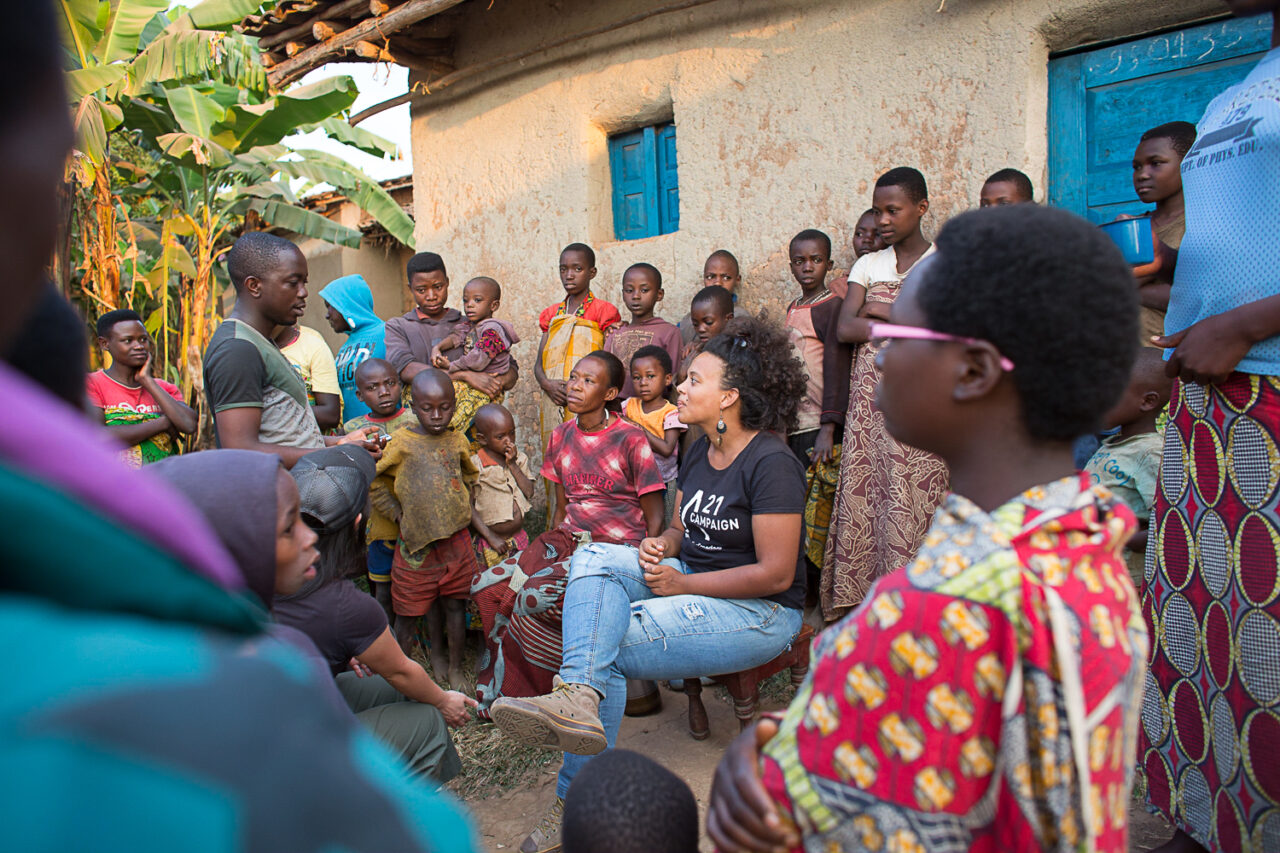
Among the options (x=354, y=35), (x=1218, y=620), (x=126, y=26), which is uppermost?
(x=126, y=26)

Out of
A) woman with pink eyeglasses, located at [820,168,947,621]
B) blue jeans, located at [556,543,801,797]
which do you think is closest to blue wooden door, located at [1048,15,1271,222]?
woman with pink eyeglasses, located at [820,168,947,621]

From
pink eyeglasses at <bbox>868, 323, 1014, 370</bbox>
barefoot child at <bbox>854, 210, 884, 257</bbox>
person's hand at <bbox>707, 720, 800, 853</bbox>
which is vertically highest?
barefoot child at <bbox>854, 210, 884, 257</bbox>

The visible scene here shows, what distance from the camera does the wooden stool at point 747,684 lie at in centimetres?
306

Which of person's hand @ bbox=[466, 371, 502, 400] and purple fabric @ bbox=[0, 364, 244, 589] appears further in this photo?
person's hand @ bbox=[466, 371, 502, 400]

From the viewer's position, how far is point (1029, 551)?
1106 millimetres

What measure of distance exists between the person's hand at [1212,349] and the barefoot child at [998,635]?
2.83 feet

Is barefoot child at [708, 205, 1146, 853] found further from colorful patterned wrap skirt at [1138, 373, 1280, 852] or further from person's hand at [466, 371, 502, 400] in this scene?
person's hand at [466, 371, 502, 400]

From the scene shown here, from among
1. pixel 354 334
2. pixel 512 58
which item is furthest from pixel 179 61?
pixel 354 334

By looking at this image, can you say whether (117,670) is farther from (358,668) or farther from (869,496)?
(869,496)

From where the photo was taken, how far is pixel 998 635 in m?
1.07

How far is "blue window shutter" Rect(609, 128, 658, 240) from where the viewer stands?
19.5 ft

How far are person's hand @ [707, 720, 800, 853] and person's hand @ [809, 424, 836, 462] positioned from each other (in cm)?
307

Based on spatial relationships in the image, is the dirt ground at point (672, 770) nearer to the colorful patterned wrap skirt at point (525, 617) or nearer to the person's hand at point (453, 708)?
the colorful patterned wrap skirt at point (525, 617)

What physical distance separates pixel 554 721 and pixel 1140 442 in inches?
83.5
